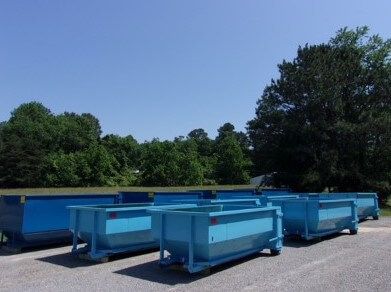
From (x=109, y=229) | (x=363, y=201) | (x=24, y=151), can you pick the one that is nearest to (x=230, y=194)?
(x=363, y=201)

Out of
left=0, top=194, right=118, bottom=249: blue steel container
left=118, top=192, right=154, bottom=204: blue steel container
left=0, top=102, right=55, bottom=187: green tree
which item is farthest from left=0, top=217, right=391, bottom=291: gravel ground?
left=0, top=102, right=55, bottom=187: green tree

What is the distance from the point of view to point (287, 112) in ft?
99.2

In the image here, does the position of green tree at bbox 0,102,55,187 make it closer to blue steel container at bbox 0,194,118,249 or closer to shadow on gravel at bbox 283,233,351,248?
blue steel container at bbox 0,194,118,249

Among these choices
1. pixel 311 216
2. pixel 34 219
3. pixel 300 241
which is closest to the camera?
pixel 34 219

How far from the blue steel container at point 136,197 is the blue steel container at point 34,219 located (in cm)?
290

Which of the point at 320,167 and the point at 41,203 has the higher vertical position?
the point at 320,167

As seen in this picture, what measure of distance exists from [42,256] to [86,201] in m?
2.44

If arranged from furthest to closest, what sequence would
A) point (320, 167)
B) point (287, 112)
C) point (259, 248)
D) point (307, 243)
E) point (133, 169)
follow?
point (133, 169)
point (287, 112)
point (320, 167)
point (307, 243)
point (259, 248)

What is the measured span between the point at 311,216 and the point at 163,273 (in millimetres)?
5310

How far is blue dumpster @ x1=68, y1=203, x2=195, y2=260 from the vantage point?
8.93m

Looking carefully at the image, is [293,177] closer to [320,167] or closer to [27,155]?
[320,167]

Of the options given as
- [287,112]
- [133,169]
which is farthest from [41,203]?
[133,169]

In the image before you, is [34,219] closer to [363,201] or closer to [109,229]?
[109,229]

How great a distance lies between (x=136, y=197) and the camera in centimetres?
1452
